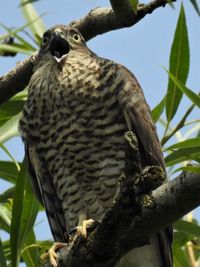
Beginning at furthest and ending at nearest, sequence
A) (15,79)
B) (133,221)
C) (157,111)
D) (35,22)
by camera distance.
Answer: (35,22) → (157,111) → (15,79) → (133,221)

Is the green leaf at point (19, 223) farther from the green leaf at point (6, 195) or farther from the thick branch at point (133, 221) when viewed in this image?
the thick branch at point (133, 221)

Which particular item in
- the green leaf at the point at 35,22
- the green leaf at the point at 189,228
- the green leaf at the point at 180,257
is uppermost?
the green leaf at the point at 35,22

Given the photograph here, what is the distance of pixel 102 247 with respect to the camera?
324 centimetres

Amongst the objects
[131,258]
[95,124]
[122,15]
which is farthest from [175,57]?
[131,258]

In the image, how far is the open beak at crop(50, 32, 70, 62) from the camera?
522 cm

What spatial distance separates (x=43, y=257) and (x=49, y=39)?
1.70 metres

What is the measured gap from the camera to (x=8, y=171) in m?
4.86

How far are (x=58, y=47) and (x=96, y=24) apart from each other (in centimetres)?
147

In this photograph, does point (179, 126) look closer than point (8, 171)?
Yes

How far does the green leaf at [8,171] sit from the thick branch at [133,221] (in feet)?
4.84

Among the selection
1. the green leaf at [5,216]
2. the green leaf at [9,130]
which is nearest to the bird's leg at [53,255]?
the green leaf at [5,216]

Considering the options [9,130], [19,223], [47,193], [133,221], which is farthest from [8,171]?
[133,221]

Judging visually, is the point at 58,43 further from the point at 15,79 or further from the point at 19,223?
the point at 19,223

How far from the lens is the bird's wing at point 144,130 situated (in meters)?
4.46
